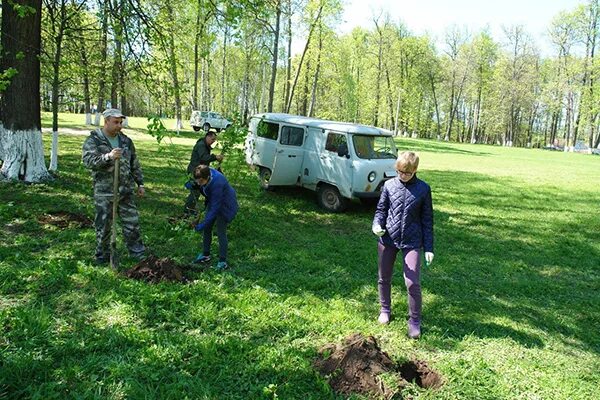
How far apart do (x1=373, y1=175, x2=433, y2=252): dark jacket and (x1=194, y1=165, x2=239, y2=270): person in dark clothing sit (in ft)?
7.61

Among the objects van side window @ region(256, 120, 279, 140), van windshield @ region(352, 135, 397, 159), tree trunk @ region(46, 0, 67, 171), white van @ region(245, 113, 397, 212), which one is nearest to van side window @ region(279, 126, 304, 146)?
white van @ region(245, 113, 397, 212)

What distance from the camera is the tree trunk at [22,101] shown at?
8406 millimetres

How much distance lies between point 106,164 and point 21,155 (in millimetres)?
5250

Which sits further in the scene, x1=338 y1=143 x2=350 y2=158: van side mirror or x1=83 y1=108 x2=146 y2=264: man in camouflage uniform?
x1=338 y1=143 x2=350 y2=158: van side mirror

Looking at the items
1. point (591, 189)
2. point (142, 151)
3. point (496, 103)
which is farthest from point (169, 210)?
point (496, 103)

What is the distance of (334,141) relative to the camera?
975 centimetres

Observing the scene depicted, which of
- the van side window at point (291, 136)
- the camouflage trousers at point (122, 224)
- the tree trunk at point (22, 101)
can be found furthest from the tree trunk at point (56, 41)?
the camouflage trousers at point (122, 224)

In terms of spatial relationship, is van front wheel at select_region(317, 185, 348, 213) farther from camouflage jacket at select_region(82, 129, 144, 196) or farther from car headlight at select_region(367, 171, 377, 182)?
camouflage jacket at select_region(82, 129, 144, 196)

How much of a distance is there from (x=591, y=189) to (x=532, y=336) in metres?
12.6

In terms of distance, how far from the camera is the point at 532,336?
14.5 feet

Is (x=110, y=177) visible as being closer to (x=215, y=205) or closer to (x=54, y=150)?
(x=215, y=205)

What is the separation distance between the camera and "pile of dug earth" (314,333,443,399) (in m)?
3.20

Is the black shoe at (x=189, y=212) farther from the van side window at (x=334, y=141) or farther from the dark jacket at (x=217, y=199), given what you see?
the van side window at (x=334, y=141)

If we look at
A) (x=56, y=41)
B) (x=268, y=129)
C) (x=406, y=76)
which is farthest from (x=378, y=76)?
(x=56, y=41)
